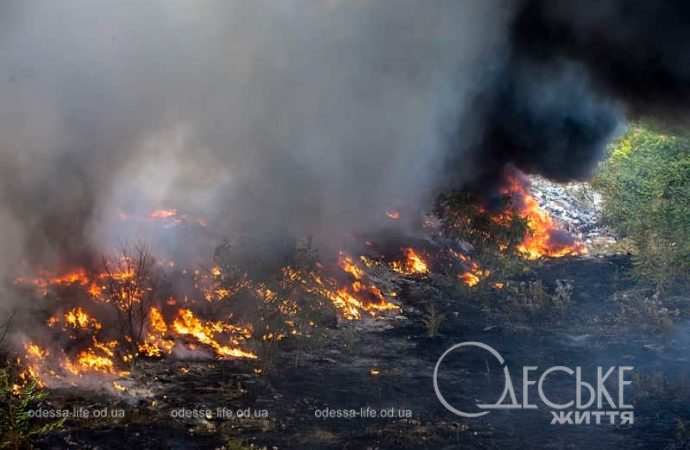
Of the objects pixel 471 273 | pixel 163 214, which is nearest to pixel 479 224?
pixel 471 273

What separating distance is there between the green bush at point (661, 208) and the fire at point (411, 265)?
4992 millimetres

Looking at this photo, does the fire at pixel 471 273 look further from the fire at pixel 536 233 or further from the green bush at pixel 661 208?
the green bush at pixel 661 208

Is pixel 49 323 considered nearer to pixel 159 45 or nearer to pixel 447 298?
pixel 159 45

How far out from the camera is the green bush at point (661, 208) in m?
11.9

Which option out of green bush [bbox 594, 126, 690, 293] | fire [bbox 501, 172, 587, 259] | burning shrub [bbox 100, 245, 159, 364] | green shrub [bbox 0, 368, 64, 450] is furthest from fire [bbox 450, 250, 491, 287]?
green shrub [bbox 0, 368, 64, 450]

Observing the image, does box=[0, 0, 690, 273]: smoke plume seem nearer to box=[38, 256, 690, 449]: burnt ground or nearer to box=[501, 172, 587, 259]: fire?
box=[501, 172, 587, 259]: fire

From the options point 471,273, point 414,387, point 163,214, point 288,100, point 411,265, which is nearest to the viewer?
point 414,387

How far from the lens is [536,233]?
1772 centimetres

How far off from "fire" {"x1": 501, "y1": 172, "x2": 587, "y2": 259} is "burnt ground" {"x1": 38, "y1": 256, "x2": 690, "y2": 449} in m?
4.41

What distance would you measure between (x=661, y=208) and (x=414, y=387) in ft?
23.0

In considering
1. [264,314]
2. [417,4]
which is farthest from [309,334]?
[417,4]

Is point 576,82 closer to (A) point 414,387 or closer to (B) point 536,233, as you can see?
(B) point 536,233

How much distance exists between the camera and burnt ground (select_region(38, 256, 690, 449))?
279 inches

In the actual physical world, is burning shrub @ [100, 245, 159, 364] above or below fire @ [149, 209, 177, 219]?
below
